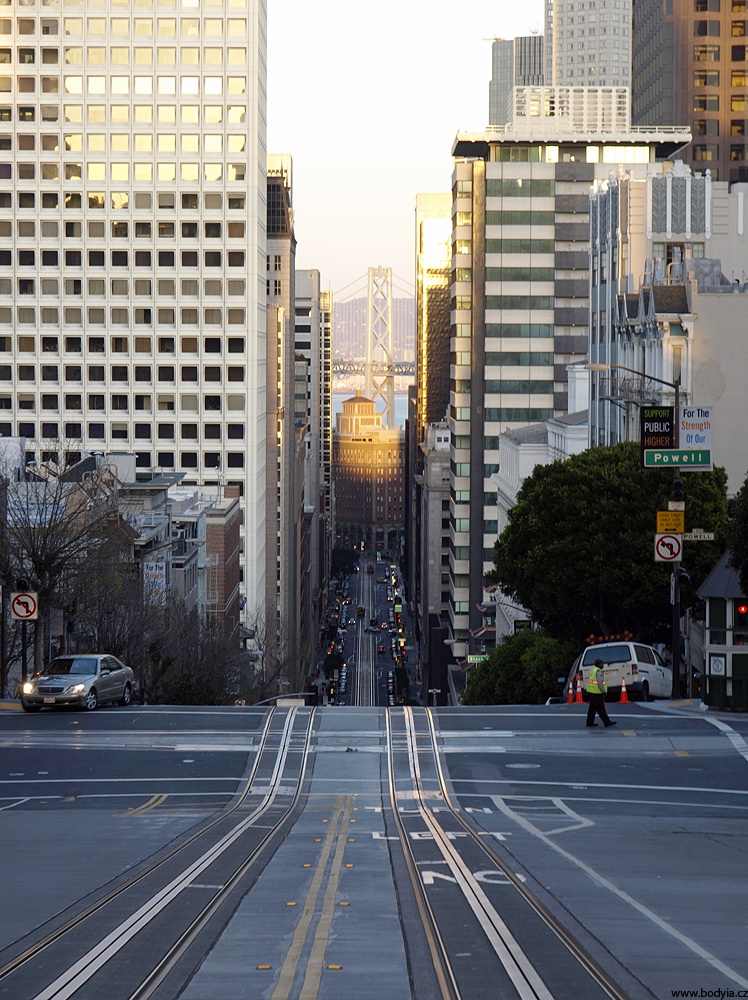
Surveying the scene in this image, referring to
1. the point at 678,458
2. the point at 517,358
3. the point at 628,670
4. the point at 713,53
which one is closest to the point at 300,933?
the point at 678,458

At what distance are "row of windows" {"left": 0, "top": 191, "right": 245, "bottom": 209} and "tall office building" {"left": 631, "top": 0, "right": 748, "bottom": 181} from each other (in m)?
57.4

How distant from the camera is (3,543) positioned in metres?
41.1

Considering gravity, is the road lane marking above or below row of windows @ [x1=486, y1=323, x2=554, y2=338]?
below

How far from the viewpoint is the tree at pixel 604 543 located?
1845 inches

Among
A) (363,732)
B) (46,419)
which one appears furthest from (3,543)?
(46,419)

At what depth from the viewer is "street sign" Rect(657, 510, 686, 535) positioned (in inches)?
1438

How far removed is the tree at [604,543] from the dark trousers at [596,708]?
13.8 m

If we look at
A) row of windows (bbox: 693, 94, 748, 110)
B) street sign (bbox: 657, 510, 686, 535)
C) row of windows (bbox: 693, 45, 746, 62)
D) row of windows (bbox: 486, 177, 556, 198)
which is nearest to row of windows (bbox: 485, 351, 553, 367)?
row of windows (bbox: 486, 177, 556, 198)

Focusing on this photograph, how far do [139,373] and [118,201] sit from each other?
575 inches

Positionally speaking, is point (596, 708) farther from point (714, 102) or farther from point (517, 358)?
point (714, 102)

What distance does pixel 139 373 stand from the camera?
405 ft

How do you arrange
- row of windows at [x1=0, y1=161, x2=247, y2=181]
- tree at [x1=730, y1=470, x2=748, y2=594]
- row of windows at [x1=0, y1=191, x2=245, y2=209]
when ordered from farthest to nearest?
row of windows at [x1=0, y1=191, x2=245, y2=209] < row of windows at [x1=0, y1=161, x2=247, y2=181] < tree at [x1=730, y1=470, x2=748, y2=594]

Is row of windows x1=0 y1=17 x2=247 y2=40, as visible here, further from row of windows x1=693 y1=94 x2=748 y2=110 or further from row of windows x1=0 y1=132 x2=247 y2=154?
row of windows x1=693 y1=94 x2=748 y2=110

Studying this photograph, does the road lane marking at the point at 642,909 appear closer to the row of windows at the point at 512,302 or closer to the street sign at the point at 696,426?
the street sign at the point at 696,426
